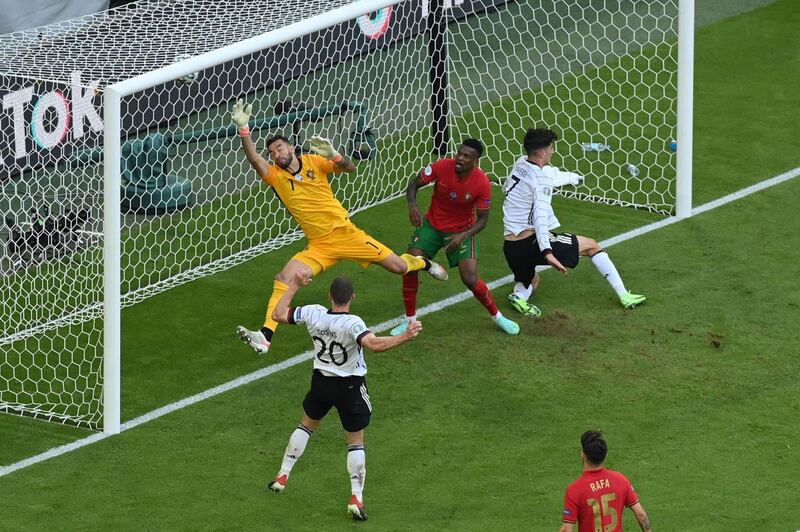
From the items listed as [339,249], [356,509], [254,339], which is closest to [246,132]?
[339,249]

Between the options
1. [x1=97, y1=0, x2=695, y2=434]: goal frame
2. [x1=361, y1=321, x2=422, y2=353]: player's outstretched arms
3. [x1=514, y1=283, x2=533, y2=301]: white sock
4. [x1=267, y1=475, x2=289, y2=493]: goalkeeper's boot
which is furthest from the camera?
[x1=514, y1=283, x2=533, y2=301]: white sock

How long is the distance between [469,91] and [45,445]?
278 inches

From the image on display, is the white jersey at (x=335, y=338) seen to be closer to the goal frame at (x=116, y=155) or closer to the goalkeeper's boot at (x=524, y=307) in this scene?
the goal frame at (x=116, y=155)

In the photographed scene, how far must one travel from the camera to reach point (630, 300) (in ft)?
45.1

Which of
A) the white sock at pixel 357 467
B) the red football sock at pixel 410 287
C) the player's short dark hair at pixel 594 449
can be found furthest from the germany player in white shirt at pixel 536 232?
the player's short dark hair at pixel 594 449


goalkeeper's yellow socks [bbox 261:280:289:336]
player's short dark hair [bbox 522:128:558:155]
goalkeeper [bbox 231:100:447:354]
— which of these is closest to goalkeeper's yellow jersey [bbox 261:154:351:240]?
goalkeeper [bbox 231:100:447:354]

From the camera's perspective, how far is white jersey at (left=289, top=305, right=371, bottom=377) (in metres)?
10.3

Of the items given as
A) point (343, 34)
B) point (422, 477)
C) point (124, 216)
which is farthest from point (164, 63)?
point (422, 477)

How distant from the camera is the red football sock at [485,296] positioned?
13.2m

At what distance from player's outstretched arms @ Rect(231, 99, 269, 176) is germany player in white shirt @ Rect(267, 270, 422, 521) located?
1.90 meters

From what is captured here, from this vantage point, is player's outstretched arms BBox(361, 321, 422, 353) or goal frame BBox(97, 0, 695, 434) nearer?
player's outstretched arms BBox(361, 321, 422, 353)

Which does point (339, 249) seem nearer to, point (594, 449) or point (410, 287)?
point (410, 287)

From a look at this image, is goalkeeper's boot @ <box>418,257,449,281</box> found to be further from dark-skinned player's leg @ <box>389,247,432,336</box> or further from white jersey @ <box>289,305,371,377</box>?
white jersey @ <box>289,305,371,377</box>

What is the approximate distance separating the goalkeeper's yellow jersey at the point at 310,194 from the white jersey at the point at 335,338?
93.0 inches
